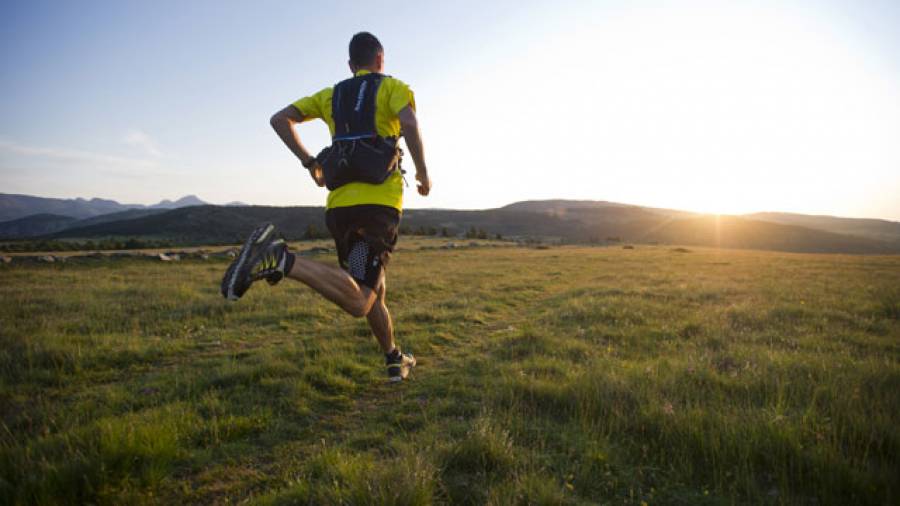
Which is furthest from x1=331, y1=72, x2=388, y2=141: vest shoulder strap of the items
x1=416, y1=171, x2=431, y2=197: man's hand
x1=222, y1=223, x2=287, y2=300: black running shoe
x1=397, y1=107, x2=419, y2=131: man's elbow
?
x1=222, y1=223, x2=287, y2=300: black running shoe

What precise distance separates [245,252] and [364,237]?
1060 millimetres

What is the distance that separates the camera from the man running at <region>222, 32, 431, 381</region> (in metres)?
3.75

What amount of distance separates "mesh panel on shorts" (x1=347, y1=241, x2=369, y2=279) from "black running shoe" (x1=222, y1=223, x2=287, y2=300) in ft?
2.17

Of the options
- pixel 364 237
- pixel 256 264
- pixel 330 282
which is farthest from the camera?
pixel 364 237

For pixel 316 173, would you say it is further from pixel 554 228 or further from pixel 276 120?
pixel 554 228

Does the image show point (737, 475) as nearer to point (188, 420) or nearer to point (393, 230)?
point (393, 230)

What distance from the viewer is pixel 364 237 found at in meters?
3.89

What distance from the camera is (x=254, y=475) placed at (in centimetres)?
272

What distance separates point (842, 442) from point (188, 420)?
4.87m

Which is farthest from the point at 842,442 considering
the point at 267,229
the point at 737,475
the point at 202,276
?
the point at 202,276

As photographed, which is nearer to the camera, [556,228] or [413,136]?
[413,136]

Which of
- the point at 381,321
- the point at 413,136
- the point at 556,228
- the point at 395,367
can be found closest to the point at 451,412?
the point at 395,367

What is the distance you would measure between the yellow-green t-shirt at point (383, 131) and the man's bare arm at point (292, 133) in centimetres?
33

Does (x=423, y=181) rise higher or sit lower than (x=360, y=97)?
lower
